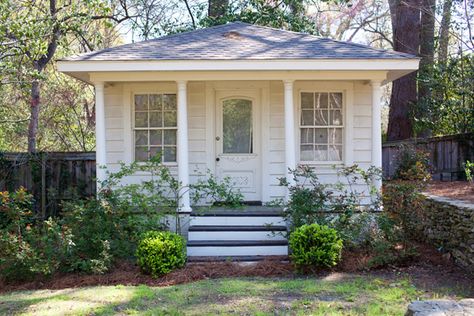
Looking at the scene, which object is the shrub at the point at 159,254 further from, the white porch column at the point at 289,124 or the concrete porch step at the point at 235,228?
the white porch column at the point at 289,124

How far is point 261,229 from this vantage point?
323 inches

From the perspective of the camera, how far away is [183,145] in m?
8.48

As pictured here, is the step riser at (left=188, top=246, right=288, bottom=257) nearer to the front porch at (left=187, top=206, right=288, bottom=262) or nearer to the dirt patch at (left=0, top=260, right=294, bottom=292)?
the front porch at (left=187, top=206, right=288, bottom=262)

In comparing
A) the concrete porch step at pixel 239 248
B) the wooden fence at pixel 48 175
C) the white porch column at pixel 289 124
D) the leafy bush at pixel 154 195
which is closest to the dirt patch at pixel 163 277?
the concrete porch step at pixel 239 248

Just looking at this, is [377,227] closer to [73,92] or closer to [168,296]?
[168,296]

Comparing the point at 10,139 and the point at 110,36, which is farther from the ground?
the point at 110,36

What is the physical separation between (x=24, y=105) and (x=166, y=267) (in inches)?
513

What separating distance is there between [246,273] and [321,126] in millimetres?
3462

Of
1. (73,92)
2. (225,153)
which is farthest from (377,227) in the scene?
(73,92)

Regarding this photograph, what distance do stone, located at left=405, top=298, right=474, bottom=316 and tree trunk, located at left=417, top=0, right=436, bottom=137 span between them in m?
10.7

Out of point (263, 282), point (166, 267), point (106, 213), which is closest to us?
point (263, 282)

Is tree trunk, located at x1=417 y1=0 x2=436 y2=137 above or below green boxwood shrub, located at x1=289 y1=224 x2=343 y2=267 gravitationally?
above

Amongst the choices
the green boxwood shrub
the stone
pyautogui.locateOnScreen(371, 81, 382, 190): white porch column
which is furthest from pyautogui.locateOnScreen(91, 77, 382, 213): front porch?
the stone

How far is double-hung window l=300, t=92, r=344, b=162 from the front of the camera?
9.33 metres
